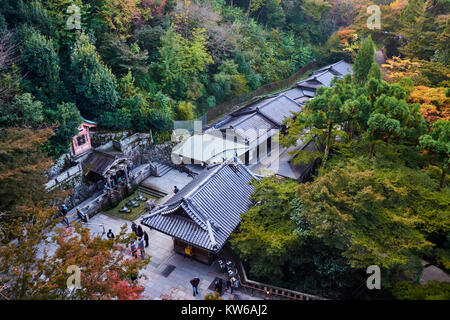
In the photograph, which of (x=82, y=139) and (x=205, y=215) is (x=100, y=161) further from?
(x=205, y=215)

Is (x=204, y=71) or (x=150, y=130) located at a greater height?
(x=204, y=71)

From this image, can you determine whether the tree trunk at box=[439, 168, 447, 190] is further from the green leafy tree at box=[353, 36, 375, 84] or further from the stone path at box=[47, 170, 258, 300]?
the stone path at box=[47, 170, 258, 300]

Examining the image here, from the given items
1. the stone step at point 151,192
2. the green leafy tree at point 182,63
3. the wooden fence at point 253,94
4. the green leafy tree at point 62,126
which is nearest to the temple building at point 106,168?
the stone step at point 151,192

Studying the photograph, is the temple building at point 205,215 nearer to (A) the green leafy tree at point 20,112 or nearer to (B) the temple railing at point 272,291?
(B) the temple railing at point 272,291

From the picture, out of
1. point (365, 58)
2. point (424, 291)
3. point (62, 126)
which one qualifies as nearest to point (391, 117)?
point (365, 58)

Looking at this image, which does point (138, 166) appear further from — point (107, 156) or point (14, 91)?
point (14, 91)

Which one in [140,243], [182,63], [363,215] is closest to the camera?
[363,215]
